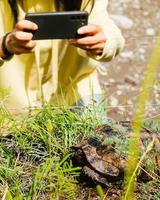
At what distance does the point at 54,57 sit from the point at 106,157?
0.96m

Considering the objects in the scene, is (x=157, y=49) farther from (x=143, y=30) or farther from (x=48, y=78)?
(x=143, y=30)

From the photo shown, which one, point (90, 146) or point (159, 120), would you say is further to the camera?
point (159, 120)

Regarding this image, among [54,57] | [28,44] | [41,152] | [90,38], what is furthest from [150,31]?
[41,152]

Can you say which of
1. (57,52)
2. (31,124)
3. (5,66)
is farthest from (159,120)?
(5,66)

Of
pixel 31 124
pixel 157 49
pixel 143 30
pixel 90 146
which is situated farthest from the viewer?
pixel 143 30

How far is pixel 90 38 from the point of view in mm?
1802

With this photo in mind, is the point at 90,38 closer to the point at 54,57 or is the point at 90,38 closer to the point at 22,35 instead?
the point at 22,35

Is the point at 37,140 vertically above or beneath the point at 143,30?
above

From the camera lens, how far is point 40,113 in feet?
4.75

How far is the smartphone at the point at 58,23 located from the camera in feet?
5.54

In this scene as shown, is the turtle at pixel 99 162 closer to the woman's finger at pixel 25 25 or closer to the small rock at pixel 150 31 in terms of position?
the woman's finger at pixel 25 25

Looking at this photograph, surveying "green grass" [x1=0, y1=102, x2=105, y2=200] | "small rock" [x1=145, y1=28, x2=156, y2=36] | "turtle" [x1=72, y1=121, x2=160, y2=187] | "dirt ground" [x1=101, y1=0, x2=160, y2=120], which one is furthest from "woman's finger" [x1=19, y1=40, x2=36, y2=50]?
"small rock" [x1=145, y1=28, x2=156, y2=36]

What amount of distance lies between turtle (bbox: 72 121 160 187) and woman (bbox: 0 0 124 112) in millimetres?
552

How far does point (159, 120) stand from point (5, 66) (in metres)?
1.00
